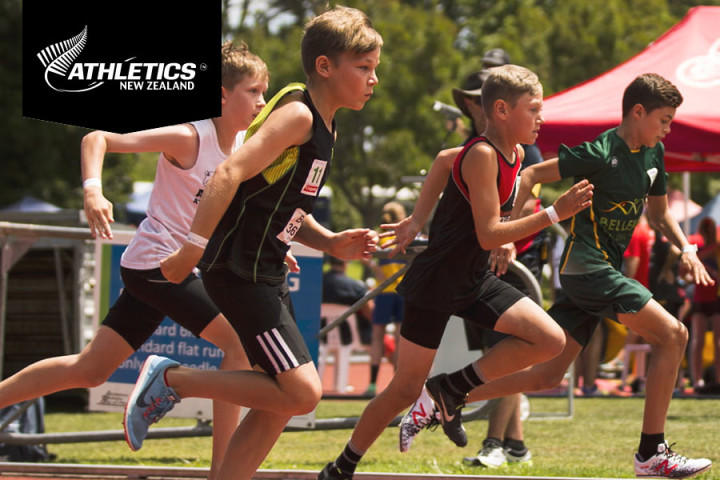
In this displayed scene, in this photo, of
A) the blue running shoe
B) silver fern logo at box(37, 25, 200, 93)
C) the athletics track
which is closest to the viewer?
the blue running shoe

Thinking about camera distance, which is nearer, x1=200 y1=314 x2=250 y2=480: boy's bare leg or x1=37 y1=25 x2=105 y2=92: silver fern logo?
x1=200 y1=314 x2=250 y2=480: boy's bare leg

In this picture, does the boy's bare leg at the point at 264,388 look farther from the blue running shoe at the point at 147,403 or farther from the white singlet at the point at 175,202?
the white singlet at the point at 175,202

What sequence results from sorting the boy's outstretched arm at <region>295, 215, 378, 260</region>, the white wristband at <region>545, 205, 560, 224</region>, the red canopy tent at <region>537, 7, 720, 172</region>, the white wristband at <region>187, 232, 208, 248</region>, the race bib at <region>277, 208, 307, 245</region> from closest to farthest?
the white wristband at <region>187, 232, 208, 248</region> → the race bib at <region>277, 208, 307, 245</region> → the boy's outstretched arm at <region>295, 215, 378, 260</region> → the white wristband at <region>545, 205, 560, 224</region> → the red canopy tent at <region>537, 7, 720, 172</region>

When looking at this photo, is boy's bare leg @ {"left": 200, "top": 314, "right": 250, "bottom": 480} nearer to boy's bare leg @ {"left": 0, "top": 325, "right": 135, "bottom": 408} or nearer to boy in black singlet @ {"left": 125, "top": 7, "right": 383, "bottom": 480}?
boy's bare leg @ {"left": 0, "top": 325, "right": 135, "bottom": 408}

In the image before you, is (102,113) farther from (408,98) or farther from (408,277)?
(408,277)

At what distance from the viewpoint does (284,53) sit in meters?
30.9

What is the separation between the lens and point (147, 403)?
4.47m

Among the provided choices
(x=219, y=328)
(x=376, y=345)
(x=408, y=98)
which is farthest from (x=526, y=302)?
(x=408, y=98)

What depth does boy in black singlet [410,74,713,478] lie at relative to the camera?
18.0 feet

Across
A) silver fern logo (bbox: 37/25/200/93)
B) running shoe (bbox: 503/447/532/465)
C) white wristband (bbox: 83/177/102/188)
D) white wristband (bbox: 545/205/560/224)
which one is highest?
silver fern logo (bbox: 37/25/200/93)

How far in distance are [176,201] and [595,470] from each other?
2.84 meters

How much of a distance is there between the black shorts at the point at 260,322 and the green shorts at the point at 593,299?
6.27ft

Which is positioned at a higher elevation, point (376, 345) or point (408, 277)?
point (408, 277)

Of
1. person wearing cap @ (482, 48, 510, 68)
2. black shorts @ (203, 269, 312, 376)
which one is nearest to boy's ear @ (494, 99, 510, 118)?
black shorts @ (203, 269, 312, 376)
